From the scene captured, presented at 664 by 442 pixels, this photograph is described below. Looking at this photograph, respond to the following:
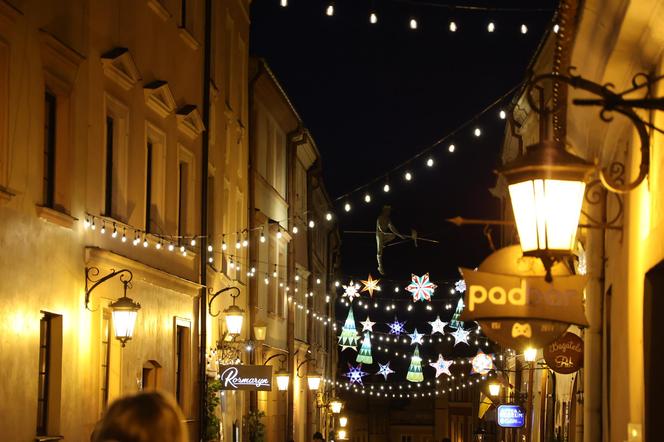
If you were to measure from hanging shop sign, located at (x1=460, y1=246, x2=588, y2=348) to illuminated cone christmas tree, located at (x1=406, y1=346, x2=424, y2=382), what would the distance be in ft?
157

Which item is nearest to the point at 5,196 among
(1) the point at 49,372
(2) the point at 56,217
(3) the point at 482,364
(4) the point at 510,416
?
(2) the point at 56,217

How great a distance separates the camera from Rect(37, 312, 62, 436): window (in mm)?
15023

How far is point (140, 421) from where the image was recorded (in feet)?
15.7

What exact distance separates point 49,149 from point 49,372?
2823 millimetres

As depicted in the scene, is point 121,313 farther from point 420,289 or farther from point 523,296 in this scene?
point 420,289

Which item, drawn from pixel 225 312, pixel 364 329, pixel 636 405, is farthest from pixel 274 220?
pixel 636 405

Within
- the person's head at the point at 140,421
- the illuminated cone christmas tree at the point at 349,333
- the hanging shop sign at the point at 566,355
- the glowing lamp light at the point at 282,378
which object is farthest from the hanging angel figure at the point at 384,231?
the person's head at the point at 140,421

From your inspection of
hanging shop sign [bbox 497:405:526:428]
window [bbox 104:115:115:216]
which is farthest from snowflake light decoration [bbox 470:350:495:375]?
window [bbox 104:115:115:216]

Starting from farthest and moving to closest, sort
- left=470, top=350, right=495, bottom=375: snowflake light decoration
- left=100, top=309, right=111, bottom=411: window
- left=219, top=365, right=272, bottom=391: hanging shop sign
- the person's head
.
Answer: left=470, top=350, right=495, bottom=375: snowflake light decoration, left=219, top=365, right=272, bottom=391: hanging shop sign, left=100, top=309, right=111, bottom=411: window, the person's head

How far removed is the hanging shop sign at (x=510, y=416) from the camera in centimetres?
3291

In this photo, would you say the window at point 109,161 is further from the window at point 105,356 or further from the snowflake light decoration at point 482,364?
the snowflake light decoration at point 482,364

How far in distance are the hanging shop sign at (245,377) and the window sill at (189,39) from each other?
6233 millimetres

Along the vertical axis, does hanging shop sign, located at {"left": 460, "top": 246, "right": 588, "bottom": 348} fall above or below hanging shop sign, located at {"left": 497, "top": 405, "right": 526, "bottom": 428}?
above

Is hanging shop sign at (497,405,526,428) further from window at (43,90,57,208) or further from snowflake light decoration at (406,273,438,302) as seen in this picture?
window at (43,90,57,208)
